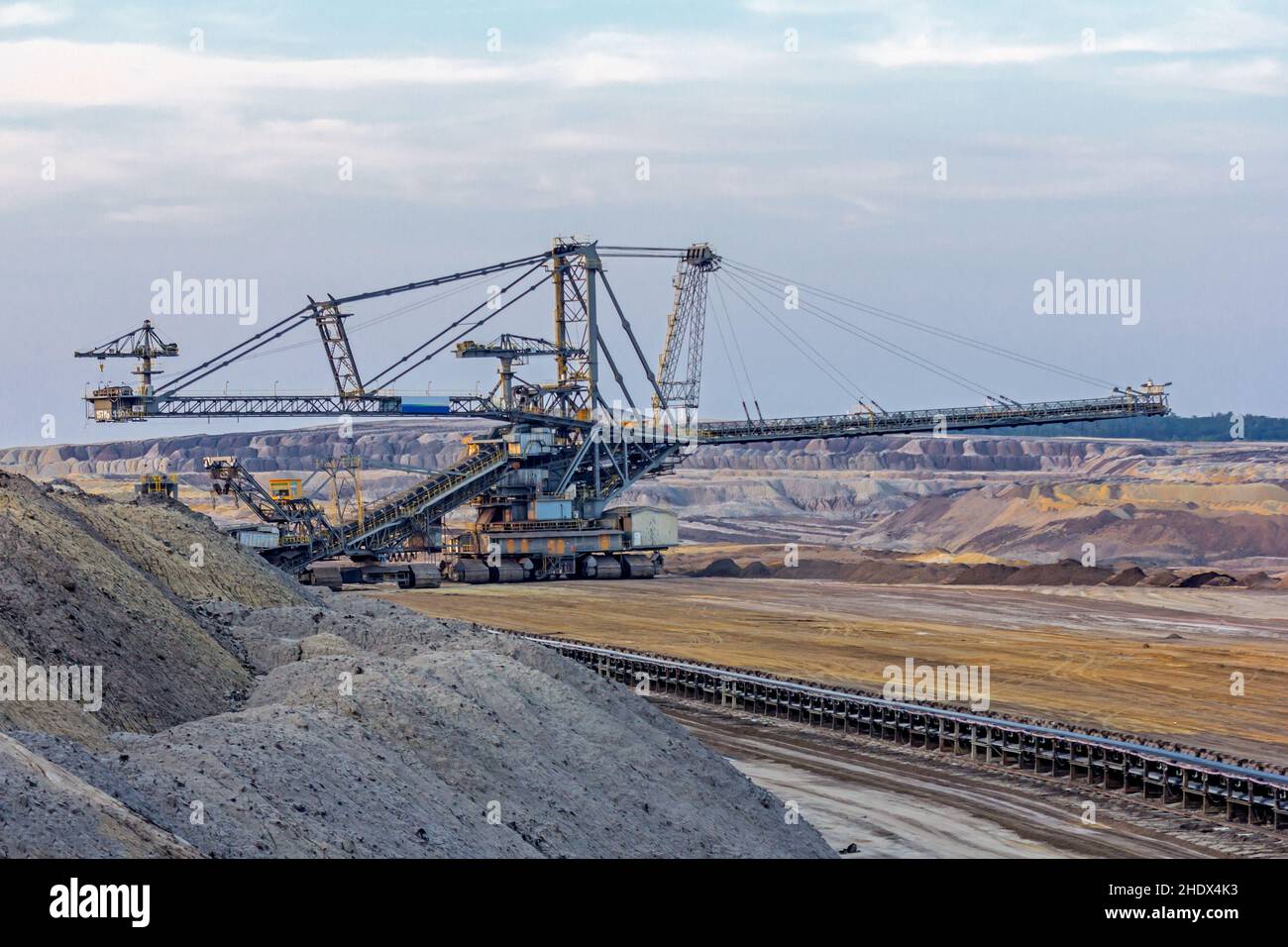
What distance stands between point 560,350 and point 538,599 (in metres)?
22.5

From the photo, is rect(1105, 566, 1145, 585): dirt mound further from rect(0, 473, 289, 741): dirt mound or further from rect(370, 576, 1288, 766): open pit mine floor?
→ rect(0, 473, 289, 741): dirt mound

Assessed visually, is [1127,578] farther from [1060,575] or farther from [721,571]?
[721,571]

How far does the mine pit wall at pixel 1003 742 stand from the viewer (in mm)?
29422

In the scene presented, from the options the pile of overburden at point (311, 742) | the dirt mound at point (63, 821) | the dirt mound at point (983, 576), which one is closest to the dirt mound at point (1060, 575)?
the dirt mound at point (983, 576)

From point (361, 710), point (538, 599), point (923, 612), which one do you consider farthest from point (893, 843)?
point (538, 599)

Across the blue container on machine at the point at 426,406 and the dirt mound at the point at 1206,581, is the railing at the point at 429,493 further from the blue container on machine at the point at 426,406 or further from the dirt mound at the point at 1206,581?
the dirt mound at the point at 1206,581

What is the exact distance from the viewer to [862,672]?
48.6 meters

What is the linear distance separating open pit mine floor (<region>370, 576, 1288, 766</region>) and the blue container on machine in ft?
36.3

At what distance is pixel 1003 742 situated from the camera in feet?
113

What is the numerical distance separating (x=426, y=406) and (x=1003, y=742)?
59.2 m

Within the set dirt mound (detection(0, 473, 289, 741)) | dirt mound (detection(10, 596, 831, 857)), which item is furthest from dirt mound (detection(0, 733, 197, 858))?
dirt mound (detection(0, 473, 289, 741))

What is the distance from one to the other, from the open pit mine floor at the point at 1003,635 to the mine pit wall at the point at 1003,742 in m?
4.11

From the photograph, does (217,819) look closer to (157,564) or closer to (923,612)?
(157,564)

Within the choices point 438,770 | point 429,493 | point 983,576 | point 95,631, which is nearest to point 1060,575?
point 983,576
